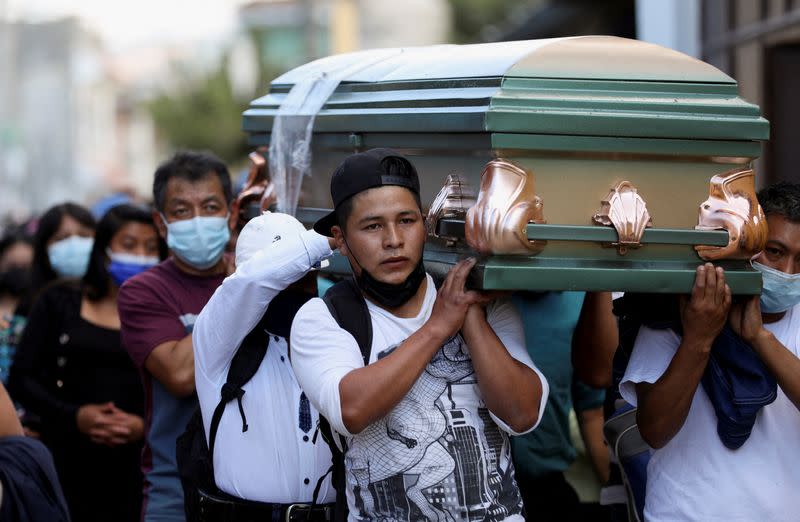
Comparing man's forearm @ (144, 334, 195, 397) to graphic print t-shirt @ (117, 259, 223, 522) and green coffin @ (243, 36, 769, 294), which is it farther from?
green coffin @ (243, 36, 769, 294)

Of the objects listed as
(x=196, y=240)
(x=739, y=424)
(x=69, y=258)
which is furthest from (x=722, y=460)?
(x=69, y=258)

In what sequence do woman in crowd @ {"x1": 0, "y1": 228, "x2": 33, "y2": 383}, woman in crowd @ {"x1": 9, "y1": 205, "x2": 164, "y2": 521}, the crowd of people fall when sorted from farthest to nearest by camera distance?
1. woman in crowd @ {"x1": 0, "y1": 228, "x2": 33, "y2": 383}
2. woman in crowd @ {"x1": 9, "y1": 205, "x2": 164, "y2": 521}
3. the crowd of people

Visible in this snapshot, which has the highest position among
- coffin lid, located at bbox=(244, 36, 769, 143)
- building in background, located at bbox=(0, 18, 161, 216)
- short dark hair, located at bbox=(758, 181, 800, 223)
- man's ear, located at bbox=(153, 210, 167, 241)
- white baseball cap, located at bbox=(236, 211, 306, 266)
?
coffin lid, located at bbox=(244, 36, 769, 143)

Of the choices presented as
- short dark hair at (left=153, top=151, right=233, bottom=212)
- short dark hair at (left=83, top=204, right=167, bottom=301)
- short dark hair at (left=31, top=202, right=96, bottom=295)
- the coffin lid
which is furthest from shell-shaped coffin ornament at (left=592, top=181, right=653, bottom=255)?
short dark hair at (left=31, top=202, right=96, bottom=295)

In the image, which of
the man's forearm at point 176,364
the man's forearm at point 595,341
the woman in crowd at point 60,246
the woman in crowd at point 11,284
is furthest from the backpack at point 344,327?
the woman in crowd at point 60,246

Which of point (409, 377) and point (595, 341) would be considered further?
point (595, 341)

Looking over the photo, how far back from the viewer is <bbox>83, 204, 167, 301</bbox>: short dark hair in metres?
5.40

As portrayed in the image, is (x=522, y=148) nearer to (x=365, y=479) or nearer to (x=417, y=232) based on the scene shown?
(x=417, y=232)

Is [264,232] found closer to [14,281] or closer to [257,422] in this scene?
[257,422]

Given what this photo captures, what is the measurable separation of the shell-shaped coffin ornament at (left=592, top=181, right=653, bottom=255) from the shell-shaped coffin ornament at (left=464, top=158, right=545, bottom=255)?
0.17 metres

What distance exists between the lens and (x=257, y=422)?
3746mm

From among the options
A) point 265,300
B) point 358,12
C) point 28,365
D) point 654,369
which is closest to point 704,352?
point 654,369

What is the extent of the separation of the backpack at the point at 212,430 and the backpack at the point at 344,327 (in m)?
0.40

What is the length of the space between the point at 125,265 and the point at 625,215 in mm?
2792
